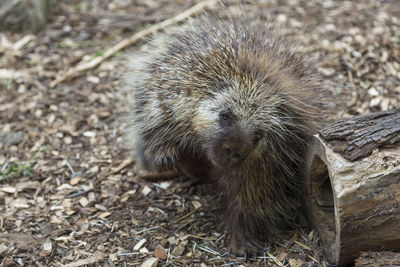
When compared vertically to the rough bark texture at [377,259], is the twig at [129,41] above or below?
above

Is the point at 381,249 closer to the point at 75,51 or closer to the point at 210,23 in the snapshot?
the point at 210,23

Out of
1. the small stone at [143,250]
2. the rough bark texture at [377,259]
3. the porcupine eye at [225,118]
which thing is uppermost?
the porcupine eye at [225,118]

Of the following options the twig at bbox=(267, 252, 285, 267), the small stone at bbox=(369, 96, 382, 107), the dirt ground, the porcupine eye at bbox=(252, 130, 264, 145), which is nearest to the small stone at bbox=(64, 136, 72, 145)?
the dirt ground

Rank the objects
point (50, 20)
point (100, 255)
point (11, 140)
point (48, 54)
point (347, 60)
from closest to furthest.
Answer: point (100, 255) → point (11, 140) → point (347, 60) → point (48, 54) → point (50, 20)

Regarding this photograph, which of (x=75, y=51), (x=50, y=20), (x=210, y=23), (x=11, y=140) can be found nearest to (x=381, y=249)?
(x=210, y=23)

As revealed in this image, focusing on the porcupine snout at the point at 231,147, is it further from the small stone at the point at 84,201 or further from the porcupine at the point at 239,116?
the small stone at the point at 84,201

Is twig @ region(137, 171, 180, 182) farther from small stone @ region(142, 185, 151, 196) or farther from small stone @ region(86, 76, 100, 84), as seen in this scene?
small stone @ region(86, 76, 100, 84)

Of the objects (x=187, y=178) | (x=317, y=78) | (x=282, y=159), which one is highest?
(x=317, y=78)

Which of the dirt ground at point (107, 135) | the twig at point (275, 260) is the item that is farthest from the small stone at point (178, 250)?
the twig at point (275, 260)
